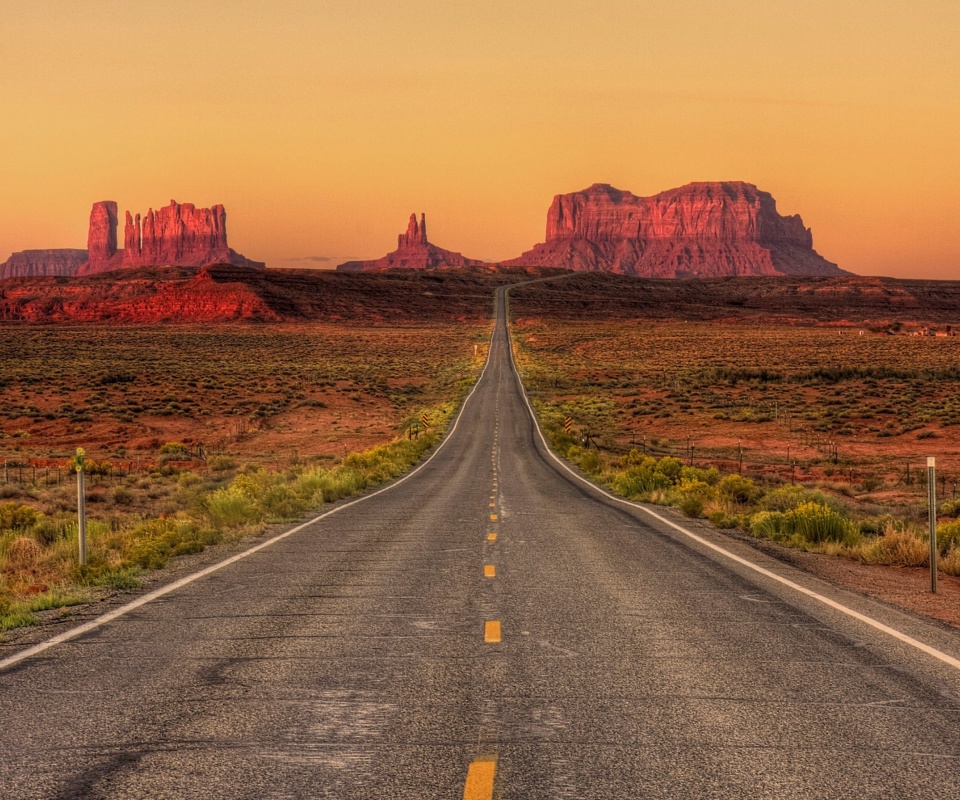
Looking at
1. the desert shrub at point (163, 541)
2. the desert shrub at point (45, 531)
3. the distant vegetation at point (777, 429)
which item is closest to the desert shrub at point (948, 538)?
the distant vegetation at point (777, 429)

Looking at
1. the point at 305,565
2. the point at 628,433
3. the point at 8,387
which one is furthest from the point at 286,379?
the point at 305,565

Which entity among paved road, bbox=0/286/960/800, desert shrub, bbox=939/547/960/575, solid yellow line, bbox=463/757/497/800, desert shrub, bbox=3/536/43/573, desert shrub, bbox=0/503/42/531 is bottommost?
desert shrub, bbox=0/503/42/531

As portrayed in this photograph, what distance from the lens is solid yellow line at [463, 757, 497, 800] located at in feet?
15.0

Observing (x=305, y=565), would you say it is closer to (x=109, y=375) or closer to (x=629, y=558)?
(x=629, y=558)

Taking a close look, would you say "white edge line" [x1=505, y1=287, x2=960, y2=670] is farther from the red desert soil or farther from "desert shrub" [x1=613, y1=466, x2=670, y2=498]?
the red desert soil

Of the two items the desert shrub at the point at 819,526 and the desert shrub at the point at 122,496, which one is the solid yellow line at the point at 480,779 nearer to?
the desert shrub at the point at 819,526

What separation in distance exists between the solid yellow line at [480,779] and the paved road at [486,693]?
0.05ft

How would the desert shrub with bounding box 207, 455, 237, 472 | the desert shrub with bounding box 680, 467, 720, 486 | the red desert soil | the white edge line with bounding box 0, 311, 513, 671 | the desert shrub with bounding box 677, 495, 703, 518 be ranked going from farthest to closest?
the desert shrub with bounding box 207, 455, 237, 472 < the desert shrub with bounding box 680, 467, 720, 486 < the desert shrub with bounding box 677, 495, 703, 518 < the red desert soil < the white edge line with bounding box 0, 311, 513, 671

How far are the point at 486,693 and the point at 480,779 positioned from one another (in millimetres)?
1568

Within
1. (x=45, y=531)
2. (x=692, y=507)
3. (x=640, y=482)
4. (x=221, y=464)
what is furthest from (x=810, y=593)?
(x=221, y=464)

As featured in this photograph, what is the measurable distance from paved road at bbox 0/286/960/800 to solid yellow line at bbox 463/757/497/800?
0.02 m

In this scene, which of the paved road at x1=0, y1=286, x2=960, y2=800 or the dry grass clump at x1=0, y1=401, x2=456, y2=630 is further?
the dry grass clump at x1=0, y1=401, x2=456, y2=630

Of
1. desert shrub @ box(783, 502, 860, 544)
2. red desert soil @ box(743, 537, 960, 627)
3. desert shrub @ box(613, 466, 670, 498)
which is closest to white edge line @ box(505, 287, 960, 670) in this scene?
desert shrub @ box(613, 466, 670, 498)

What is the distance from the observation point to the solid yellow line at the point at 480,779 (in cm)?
457
